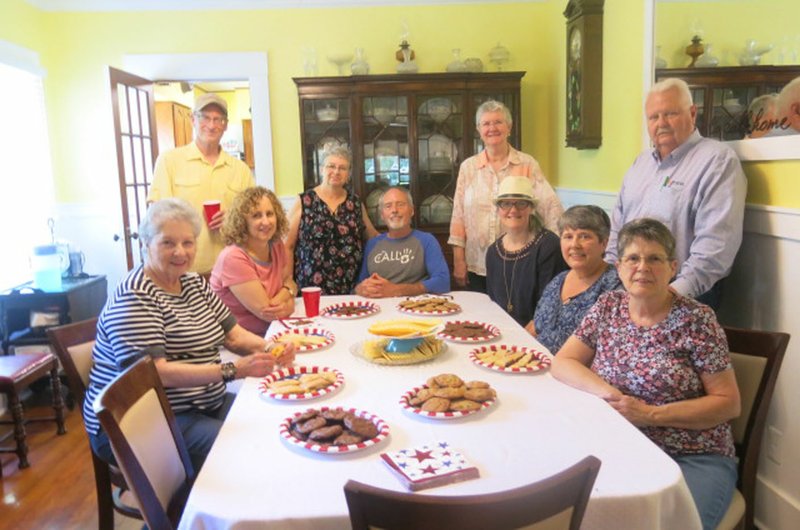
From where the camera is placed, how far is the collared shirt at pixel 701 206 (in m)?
1.96

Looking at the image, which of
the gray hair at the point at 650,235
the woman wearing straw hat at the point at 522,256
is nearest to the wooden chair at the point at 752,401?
the gray hair at the point at 650,235

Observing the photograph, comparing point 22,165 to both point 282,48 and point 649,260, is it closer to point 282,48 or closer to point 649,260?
point 282,48

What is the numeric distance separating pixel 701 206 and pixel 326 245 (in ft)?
5.39

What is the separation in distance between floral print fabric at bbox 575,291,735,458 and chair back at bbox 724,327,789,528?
6 centimetres

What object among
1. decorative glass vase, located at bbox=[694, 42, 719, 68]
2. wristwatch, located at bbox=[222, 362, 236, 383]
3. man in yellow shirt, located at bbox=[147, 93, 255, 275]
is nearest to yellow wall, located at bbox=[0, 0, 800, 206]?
man in yellow shirt, located at bbox=[147, 93, 255, 275]

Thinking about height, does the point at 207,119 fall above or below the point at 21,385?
above

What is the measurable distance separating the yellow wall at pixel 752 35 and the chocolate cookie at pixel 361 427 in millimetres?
1550

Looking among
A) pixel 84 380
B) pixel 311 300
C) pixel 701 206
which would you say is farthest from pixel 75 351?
pixel 701 206

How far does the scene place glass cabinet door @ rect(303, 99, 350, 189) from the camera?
439 centimetres

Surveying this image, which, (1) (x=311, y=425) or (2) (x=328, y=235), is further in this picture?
(2) (x=328, y=235)

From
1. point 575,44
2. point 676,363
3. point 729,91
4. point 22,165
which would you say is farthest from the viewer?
point 22,165

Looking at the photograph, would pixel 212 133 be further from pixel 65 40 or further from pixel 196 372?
pixel 65 40

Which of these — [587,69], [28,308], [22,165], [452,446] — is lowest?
[28,308]

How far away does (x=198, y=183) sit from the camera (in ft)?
10.2
